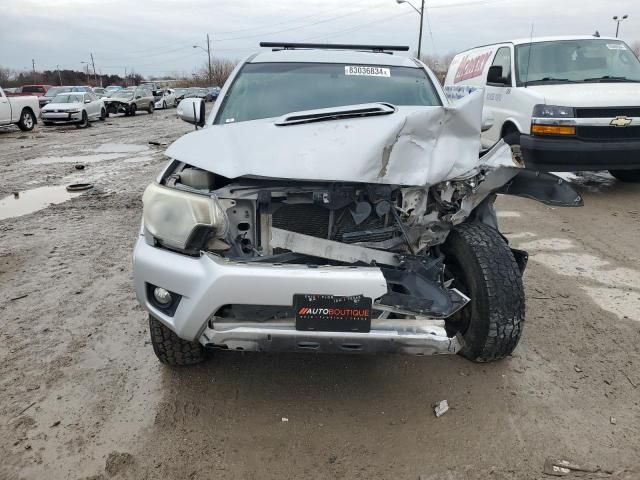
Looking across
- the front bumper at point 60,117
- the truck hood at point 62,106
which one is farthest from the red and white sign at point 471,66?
the truck hood at point 62,106

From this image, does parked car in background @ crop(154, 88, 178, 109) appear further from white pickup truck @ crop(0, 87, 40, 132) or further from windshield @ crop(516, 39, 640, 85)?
windshield @ crop(516, 39, 640, 85)

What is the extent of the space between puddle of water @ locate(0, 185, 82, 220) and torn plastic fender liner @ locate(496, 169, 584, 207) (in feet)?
20.6

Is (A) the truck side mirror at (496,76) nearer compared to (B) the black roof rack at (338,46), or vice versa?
(B) the black roof rack at (338,46)

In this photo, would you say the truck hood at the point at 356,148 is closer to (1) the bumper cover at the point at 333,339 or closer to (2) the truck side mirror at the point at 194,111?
(1) the bumper cover at the point at 333,339

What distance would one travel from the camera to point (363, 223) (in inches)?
111

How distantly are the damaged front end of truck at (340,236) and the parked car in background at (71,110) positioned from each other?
2118 cm

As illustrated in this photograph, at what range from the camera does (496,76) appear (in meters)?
7.81

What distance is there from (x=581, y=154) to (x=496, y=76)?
1989mm

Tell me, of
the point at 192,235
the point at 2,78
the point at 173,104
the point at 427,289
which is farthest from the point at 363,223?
the point at 2,78

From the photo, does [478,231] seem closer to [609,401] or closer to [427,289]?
[427,289]

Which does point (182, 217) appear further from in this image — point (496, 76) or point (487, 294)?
point (496, 76)

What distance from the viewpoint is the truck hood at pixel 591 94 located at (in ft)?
21.2

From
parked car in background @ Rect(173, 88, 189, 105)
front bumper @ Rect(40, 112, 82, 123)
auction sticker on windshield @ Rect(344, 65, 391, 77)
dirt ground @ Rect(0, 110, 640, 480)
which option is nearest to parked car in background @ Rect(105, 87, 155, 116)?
front bumper @ Rect(40, 112, 82, 123)

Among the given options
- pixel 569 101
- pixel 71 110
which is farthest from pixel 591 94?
pixel 71 110
